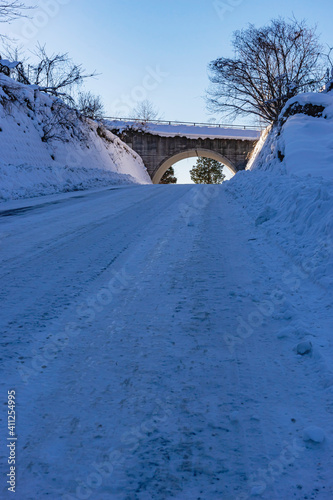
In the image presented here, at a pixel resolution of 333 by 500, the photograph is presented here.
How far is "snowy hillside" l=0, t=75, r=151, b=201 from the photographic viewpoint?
39.2 feet

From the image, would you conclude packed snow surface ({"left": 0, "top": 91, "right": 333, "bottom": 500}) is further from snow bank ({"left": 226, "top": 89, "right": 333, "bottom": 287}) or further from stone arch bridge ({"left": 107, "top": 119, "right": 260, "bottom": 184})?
stone arch bridge ({"left": 107, "top": 119, "right": 260, "bottom": 184})

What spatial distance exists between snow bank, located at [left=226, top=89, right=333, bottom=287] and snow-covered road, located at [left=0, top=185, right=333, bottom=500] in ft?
0.99

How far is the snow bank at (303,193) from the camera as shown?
14.0 feet

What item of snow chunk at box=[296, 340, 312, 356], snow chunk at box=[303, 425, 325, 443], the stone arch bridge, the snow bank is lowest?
snow chunk at box=[303, 425, 325, 443]

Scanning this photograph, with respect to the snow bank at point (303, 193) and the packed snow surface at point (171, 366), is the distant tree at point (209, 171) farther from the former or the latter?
the packed snow surface at point (171, 366)

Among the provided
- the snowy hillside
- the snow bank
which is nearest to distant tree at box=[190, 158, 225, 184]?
the snowy hillside

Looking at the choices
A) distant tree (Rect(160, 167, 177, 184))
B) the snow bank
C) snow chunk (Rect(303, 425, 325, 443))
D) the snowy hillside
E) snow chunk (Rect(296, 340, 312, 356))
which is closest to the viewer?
snow chunk (Rect(303, 425, 325, 443))

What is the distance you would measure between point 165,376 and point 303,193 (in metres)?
4.56

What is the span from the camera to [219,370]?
2.26 meters

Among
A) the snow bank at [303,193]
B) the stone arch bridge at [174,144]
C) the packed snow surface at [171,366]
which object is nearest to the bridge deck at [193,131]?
the stone arch bridge at [174,144]

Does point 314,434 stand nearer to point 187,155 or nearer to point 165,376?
point 165,376

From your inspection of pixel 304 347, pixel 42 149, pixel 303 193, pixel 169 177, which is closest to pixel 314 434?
pixel 304 347

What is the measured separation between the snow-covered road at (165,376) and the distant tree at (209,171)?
55982 millimetres

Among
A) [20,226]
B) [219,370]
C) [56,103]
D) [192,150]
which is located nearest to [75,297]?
[219,370]
